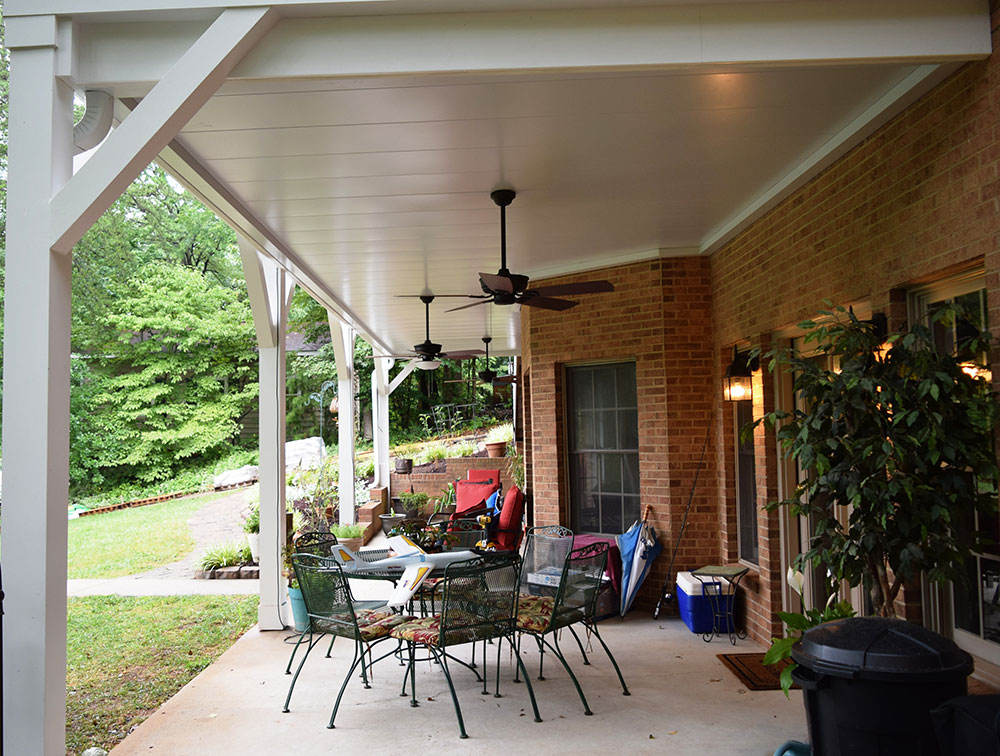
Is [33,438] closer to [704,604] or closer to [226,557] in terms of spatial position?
[704,604]

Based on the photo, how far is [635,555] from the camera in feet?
21.1

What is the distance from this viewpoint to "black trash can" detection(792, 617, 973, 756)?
2.66m

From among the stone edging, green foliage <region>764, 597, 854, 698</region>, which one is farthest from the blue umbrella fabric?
the stone edging

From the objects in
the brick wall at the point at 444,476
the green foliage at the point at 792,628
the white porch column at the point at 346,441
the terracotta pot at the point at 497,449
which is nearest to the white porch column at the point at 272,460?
the white porch column at the point at 346,441

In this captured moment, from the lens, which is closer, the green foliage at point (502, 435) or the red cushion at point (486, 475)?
the red cushion at point (486, 475)

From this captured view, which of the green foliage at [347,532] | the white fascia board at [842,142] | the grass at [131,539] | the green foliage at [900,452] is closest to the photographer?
the green foliage at [900,452]

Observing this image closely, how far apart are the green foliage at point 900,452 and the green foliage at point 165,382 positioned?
738 inches

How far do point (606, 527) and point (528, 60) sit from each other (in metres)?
5.03

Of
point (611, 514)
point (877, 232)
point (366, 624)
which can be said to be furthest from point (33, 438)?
point (611, 514)

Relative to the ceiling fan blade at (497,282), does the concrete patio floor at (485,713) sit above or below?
below

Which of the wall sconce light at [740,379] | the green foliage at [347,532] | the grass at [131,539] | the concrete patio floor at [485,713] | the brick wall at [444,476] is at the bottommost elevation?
the grass at [131,539]

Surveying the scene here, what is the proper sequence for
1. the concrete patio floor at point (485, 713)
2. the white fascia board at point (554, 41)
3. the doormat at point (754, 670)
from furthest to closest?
the doormat at point (754, 670) < the concrete patio floor at point (485, 713) < the white fascia board at point (554, 41)

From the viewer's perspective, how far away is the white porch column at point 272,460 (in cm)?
647

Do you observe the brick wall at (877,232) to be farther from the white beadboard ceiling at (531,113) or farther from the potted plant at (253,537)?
the potted plant at (253,537)
